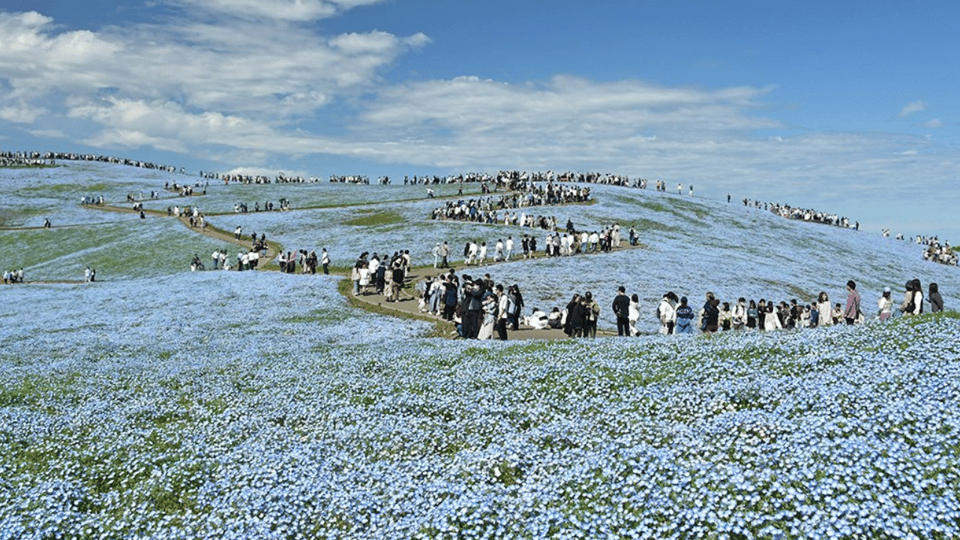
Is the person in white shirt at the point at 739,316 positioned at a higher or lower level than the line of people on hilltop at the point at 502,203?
lower

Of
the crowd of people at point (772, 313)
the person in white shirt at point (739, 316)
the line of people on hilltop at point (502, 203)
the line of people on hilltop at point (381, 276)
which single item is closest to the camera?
the crowd of people at point (772, 313)

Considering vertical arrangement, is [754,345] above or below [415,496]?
above

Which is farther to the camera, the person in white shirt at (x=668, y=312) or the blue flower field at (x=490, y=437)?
the person in white shirt at (x=668, y=312)

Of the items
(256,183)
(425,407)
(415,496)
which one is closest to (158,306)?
(425,407)

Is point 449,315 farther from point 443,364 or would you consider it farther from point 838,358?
point 838,358

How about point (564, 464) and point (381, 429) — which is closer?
point (564, 464)

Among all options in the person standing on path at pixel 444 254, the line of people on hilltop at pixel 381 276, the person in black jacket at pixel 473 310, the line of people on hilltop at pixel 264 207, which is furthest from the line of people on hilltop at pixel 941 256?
the line of people on hilltop at pixel 264 207

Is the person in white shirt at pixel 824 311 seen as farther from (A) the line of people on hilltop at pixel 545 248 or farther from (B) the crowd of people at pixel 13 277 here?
(B) the crowd of people at pixel 13 277

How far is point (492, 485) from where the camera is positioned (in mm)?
12406

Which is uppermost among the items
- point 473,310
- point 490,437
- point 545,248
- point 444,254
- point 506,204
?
point 506,204

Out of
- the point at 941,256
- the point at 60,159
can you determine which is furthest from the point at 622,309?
the point at 60,159

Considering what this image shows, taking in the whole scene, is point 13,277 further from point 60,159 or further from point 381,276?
point 60,159

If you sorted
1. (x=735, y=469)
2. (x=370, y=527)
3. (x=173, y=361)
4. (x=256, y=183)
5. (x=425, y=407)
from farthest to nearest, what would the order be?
(x=256, y=183), (x=173, y=361), (x=425, y=407), (x=370, y=527), (x=735, y=469)

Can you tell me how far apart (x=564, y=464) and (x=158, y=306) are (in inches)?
1446
